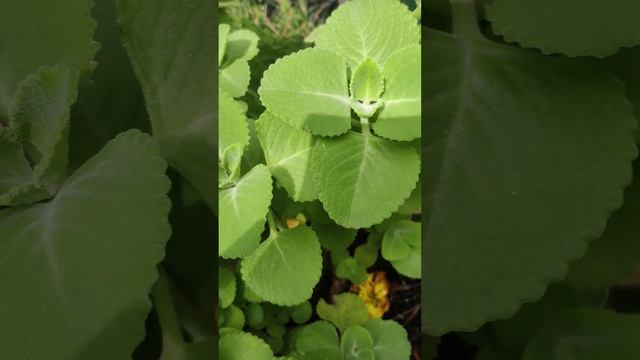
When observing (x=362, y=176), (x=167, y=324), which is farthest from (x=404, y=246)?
(x=167, y=324)

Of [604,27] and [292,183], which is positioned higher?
[604,27]

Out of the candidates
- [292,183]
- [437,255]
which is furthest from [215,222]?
[437,255]

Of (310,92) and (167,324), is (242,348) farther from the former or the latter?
(310,92)

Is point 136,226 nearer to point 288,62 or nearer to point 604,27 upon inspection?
Result: point 288,62

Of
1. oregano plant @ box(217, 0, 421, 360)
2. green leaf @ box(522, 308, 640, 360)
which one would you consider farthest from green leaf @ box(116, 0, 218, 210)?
green leaf @ box(522, 308, 640, 360)

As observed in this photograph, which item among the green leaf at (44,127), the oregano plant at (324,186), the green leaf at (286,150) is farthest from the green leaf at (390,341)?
the green leaf at (44,127)

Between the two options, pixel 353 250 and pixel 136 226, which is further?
pixel 353 250

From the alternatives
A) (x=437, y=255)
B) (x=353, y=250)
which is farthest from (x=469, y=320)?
(x=353, y=250)
